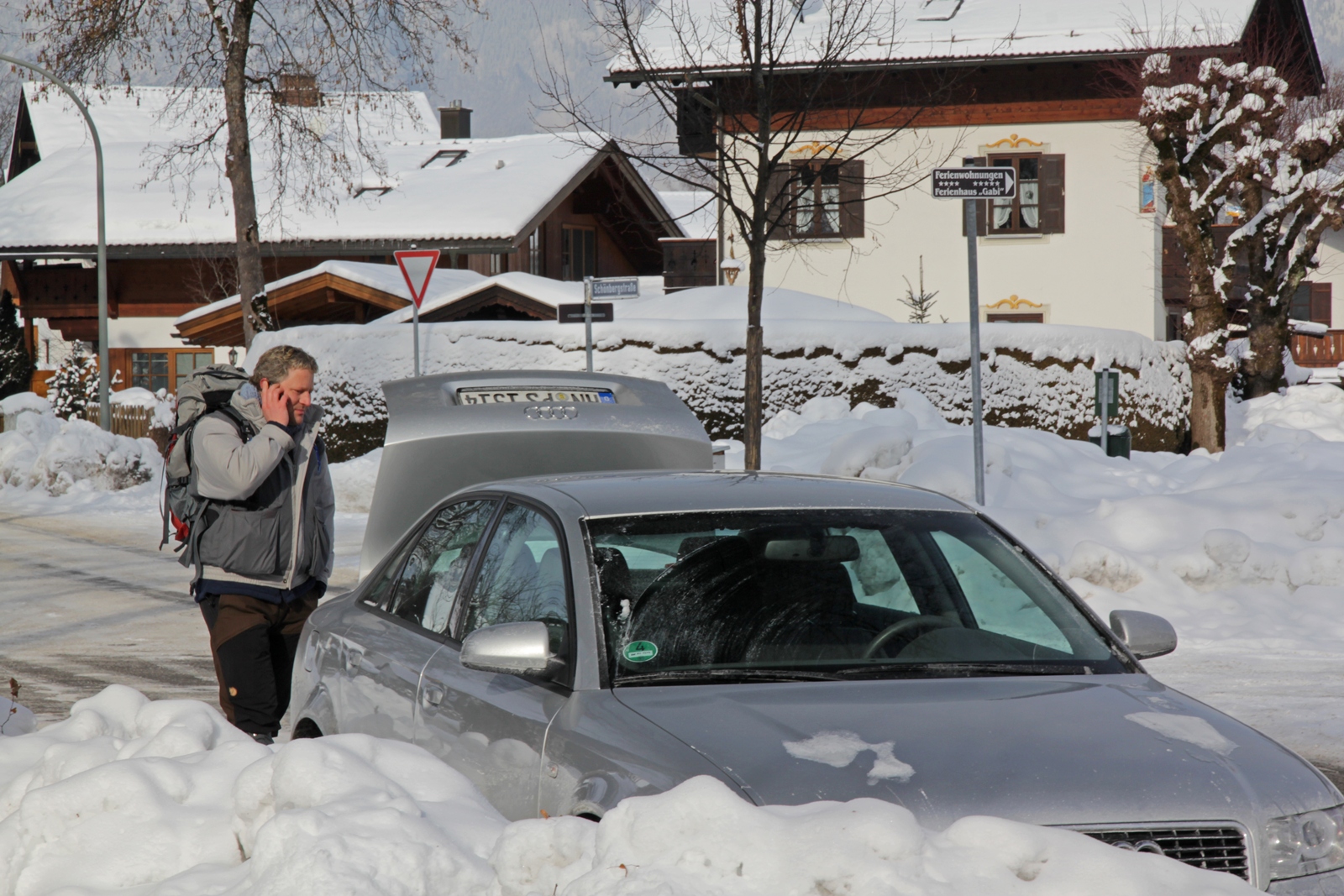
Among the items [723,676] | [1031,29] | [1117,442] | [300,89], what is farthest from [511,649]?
[1031,29]

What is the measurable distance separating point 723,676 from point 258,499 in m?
2.48

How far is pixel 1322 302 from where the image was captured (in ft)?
150

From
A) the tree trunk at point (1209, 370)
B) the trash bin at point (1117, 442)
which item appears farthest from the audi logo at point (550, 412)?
the tree trunk at point (1209, 370)

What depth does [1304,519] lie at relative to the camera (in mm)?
10406

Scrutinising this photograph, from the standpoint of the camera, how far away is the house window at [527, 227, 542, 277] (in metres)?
38.9

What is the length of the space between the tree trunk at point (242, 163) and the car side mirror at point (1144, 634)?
65.9 feet

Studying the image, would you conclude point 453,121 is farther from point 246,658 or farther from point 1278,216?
point 246,658

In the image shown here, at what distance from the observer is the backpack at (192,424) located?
5332 mm

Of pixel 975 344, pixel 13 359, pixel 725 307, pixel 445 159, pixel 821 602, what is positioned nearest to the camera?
pixel 821 602

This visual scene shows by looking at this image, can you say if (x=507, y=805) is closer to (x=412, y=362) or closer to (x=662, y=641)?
(x=662, y=641)

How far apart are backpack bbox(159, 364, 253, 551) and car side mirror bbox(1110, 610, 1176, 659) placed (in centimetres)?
315

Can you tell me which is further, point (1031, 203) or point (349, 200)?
point (349, 200)

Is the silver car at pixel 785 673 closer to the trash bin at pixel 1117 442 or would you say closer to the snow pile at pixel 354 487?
the snow pile at pixel 354 487

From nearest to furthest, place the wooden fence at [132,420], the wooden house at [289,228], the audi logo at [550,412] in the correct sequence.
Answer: the audi logo at [550,412]
the wooden fence at [132,420]
the wooden house at [289,228]
